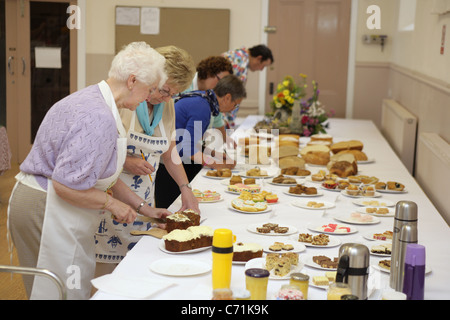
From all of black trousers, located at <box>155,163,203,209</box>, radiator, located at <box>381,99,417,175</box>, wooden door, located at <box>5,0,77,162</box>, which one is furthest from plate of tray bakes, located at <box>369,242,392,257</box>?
wooden door, located at <box>5,0,77,162</box>

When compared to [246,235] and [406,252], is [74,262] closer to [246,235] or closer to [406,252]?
[246,235]

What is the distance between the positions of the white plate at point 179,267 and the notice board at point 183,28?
5.77 meters

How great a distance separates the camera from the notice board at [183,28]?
7477 mm

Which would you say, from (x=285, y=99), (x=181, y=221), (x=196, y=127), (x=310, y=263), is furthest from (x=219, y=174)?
(x=285, y=99)

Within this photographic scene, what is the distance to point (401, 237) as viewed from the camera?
5.75 ft

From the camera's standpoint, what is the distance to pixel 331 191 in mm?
3279

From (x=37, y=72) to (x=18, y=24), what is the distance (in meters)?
0.67

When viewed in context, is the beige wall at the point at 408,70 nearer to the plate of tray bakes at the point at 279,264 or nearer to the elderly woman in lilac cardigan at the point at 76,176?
the plate of tray bakes at the point at 279,264

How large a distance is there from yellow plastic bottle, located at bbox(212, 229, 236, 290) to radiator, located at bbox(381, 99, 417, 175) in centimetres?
342

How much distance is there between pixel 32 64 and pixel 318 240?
6.54m

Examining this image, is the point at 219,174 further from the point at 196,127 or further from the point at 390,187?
the point at 390,187

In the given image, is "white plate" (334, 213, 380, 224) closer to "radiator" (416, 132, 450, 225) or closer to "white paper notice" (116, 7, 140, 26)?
"radiator" (416, 132, 450, 225)

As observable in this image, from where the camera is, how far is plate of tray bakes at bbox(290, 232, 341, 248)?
221cm

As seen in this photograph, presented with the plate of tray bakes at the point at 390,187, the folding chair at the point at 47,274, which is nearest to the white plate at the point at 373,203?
the plate of tray bakes at the point at 390,187
